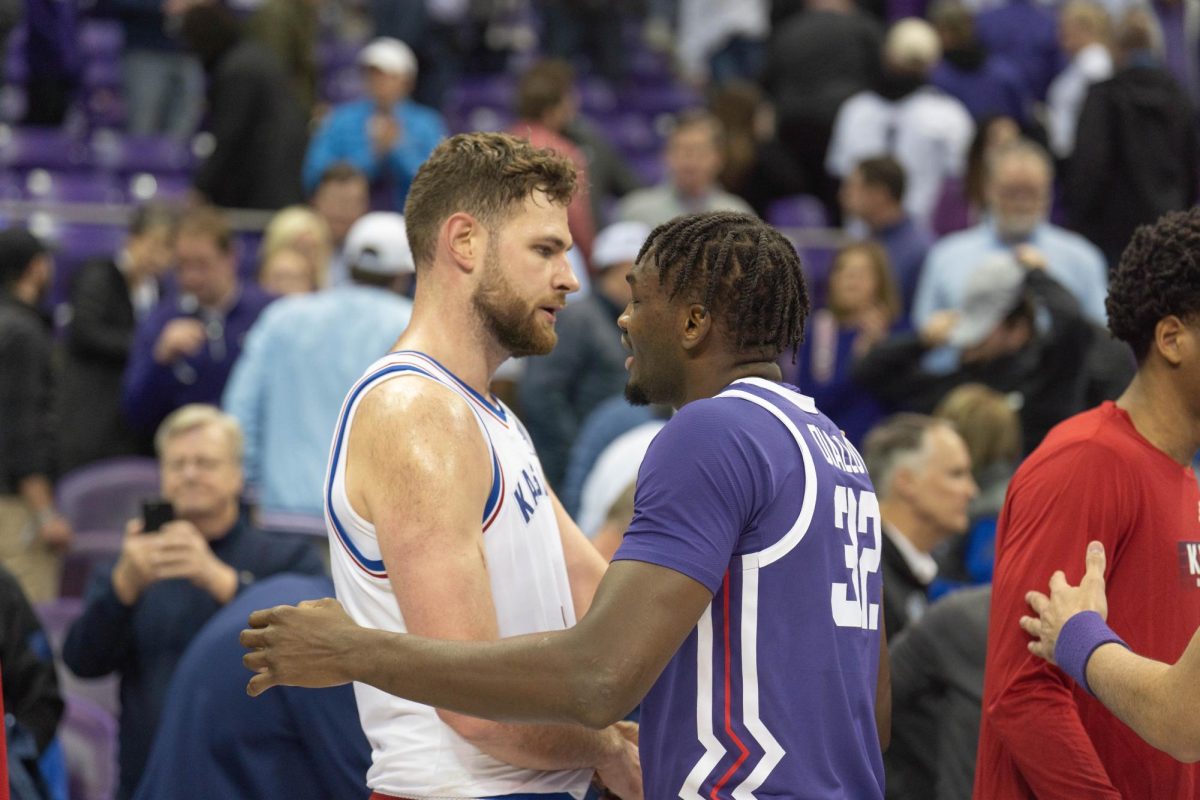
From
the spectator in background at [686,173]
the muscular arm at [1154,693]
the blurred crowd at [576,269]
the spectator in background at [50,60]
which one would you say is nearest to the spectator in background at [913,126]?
the blurred crowd at [576,269]

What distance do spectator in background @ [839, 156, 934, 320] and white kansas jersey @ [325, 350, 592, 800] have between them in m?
6.26

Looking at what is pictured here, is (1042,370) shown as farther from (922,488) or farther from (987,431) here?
(922,488)

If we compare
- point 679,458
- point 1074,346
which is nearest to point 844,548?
point 679,458

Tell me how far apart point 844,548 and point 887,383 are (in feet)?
17.1

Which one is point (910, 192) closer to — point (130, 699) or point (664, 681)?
point (130, 699)

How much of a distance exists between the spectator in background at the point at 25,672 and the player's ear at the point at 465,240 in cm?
233

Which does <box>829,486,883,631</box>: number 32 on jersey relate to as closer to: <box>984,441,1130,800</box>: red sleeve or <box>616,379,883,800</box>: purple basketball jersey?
<box>616,379,883,800</box>: purple basketball jersey

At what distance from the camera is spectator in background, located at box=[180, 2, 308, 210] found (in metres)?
10.6

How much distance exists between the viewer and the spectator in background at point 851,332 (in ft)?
26.8

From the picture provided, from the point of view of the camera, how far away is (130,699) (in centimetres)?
552

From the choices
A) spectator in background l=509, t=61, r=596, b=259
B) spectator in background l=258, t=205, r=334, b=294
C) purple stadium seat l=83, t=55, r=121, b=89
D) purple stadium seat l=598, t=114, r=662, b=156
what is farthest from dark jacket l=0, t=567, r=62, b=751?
purple stadium seat l=598, t=114, r=662, b=156

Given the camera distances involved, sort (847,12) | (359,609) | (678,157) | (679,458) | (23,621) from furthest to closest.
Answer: (847,12) → (678,157) → (23,621) → (359,609) → (679,458)

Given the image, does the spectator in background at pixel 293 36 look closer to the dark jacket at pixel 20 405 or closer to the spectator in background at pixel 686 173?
the spectator in background at pixel 686 173

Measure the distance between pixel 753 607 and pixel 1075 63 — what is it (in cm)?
1002
